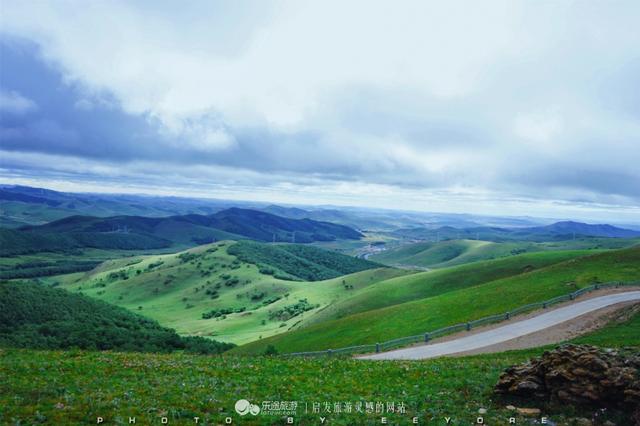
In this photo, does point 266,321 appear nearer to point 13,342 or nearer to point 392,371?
point 13,342

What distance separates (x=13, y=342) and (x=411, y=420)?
63.1 metres

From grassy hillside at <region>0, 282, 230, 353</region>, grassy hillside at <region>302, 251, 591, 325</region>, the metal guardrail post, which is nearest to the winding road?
the metal guardrail post

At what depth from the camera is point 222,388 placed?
20.4 m

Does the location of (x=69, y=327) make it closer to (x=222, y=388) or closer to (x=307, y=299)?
(x=222, y=388)

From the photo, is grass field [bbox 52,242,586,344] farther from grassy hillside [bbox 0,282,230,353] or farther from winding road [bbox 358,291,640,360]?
winding road [bbox 358,291,640,360]

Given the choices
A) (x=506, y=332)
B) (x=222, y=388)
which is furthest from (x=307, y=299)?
(x=222, y=388)

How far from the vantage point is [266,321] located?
134125mm

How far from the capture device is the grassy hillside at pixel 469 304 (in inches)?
2019

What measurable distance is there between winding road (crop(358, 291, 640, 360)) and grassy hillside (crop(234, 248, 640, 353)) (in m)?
5.69

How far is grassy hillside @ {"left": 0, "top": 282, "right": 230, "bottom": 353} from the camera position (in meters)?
58.5

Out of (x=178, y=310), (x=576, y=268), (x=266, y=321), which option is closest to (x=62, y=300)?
(x=266, y=321)

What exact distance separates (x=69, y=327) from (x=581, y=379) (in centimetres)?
7992

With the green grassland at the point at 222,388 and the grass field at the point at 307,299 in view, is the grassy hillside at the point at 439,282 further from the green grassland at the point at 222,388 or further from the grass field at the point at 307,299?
the green grassland at the point at 222,388

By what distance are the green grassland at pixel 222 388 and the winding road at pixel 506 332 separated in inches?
281
